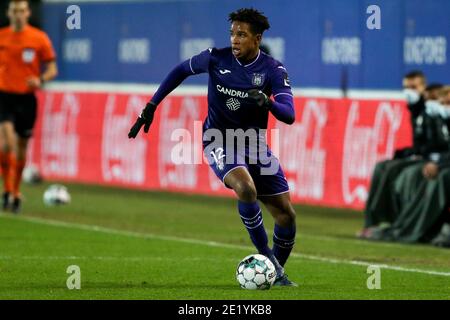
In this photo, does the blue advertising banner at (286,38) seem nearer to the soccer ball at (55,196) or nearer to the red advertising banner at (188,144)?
the red advertising banner at (188,144)

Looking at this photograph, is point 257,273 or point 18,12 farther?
point 18,12

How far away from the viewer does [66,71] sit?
27.2 m

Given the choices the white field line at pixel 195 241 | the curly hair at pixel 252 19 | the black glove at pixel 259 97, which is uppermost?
the curly hair at pixel 252 19

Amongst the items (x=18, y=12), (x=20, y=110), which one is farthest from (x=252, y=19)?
(x=20, y=110)

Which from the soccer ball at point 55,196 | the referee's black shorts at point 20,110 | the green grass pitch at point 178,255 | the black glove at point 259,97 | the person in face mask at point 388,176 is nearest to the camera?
A: the black glove at point 259,97

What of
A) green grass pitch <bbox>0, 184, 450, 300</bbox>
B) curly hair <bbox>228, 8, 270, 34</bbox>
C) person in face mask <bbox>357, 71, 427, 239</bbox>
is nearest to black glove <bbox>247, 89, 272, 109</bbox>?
curly hair <bbox>228, 8, 270, 34</bbox>

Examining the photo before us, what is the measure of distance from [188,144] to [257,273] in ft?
34.8

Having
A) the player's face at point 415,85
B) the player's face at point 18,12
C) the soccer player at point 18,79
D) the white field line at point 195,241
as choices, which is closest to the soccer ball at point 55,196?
the soccer player at point 18,79

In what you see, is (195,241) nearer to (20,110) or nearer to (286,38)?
(20,110)

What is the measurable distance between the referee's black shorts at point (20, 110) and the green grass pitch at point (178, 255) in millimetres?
1066

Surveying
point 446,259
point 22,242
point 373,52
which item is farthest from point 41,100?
point 446,259

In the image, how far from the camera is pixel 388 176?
53.0 feet

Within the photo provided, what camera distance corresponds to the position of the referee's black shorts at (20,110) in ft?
59.8

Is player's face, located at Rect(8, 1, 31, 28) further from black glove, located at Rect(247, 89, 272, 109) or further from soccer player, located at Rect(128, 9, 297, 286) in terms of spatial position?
black glove, located at Rect(247, 89, 272, 109)
